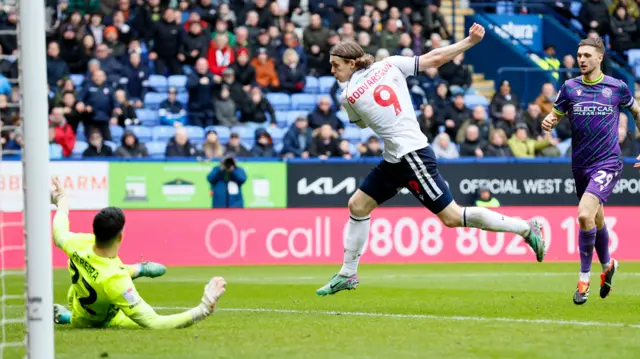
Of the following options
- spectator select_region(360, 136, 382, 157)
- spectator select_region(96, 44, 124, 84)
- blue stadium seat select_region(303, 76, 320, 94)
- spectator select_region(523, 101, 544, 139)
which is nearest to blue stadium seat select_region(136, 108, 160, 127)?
spectator select_region(96, 44, 124, 84)

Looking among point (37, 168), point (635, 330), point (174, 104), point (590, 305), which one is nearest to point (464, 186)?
point (174, 104)

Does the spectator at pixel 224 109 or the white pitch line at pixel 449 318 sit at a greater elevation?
the spectator at pixel 224 109

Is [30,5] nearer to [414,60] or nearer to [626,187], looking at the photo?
[414,60]

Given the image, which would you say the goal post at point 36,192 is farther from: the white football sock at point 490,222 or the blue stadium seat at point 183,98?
the blue stadium seat at point 183,98

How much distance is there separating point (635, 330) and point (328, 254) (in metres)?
11.4

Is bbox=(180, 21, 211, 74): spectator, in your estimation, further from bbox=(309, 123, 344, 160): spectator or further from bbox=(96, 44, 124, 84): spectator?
bbox=(309, 123, 344, 160): spectator

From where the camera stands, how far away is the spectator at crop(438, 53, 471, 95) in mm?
25000

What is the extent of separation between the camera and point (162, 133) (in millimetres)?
22422

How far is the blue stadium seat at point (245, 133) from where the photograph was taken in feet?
74.0

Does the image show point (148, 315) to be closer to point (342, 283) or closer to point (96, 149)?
point (342, 283)

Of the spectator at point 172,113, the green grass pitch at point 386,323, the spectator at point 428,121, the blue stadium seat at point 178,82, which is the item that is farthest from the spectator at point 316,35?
the green grass pitch at point 386,323

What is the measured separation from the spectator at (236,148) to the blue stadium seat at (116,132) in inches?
86.3

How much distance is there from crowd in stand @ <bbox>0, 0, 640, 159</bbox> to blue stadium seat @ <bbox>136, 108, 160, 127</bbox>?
26mm

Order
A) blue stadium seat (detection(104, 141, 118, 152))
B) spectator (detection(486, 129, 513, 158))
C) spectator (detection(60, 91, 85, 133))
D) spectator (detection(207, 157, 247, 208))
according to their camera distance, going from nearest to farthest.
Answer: spectator (detection(207, 157, 247, 208)) < blue stadium seat (detection(104, 141, 118, 152)) < spectator (detection(60, 91, 85, 133)) < spectator (detection(486, 129, 513, 158))
